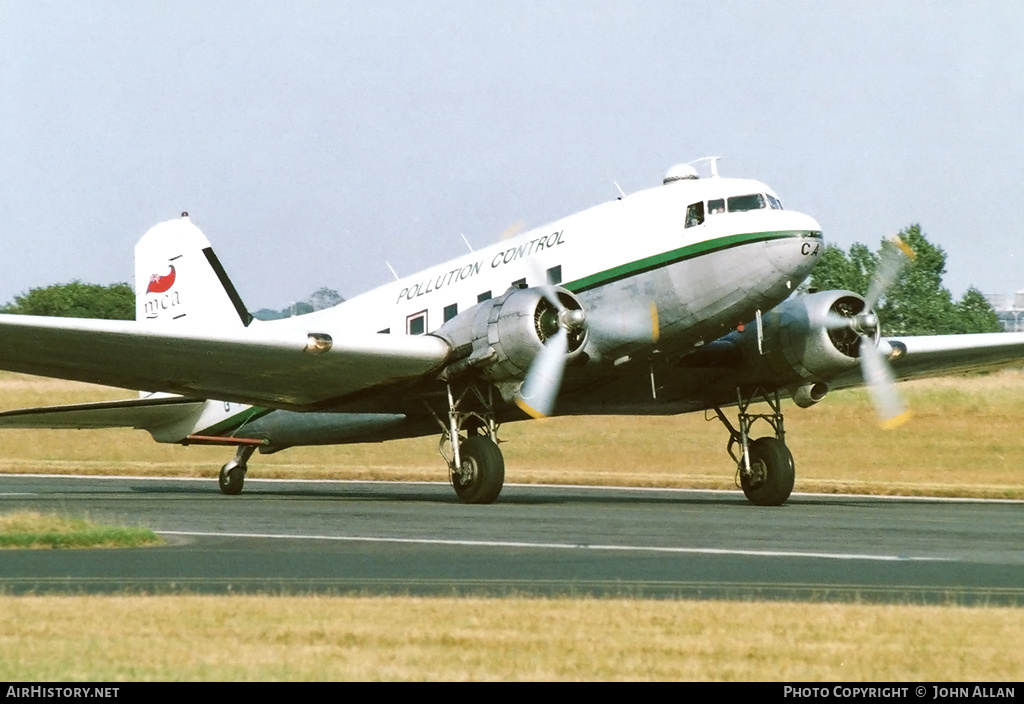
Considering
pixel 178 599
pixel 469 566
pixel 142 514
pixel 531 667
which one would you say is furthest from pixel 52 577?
pixel 142 514

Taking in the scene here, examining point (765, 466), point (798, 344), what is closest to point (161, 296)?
point (765, 466)

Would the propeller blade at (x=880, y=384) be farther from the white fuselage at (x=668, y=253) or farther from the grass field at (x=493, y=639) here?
the grass field at (x=493, y=639)

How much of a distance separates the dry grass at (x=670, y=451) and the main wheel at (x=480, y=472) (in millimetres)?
11345

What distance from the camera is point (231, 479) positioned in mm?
27797

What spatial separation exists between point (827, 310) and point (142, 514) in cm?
1075

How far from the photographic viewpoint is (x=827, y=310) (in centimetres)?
2275

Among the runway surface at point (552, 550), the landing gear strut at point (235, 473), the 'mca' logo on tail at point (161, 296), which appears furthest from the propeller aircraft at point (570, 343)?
the 'mca' logo on tail at point (161, 296)

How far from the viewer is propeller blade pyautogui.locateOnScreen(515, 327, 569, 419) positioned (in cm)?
Answer: 2073

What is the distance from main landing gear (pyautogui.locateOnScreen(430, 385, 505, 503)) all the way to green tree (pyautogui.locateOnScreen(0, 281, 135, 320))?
208 feet

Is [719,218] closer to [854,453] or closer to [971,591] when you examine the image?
[971,591]

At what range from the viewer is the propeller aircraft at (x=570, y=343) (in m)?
20.6

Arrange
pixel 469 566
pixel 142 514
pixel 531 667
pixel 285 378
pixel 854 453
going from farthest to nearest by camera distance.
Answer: pixel 854 453, pixel 285 378, pixel 142 514, pixel 469 566, pixel 531 667

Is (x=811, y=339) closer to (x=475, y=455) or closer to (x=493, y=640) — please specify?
(x=475, y=455)

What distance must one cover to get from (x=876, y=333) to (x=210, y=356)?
33.3 feet
